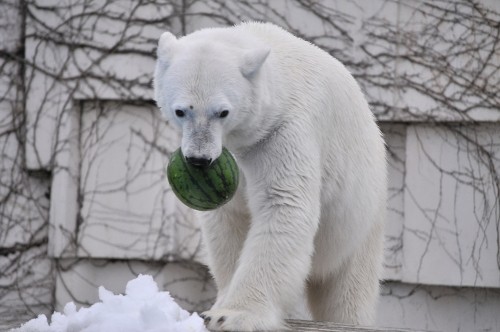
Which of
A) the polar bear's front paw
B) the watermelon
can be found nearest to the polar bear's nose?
the watermelon

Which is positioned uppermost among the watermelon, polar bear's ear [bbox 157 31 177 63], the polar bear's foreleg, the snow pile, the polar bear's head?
polar bear's ear [bbox 157 31 177 63]

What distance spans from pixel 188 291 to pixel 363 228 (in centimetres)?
238

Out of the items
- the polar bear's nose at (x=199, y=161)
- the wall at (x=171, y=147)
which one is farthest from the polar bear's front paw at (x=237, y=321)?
the wall at (x=171, y=147)

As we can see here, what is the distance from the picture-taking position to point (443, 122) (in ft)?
20.5

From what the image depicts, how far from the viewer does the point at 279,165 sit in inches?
148

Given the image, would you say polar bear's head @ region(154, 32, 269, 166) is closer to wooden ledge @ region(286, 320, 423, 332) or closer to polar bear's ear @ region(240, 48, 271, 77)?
polar bear's ear @ region(240, 48, 271, 77)

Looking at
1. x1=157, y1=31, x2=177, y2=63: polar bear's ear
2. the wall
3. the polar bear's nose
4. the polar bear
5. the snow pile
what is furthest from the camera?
the wall

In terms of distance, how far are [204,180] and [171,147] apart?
2.95m

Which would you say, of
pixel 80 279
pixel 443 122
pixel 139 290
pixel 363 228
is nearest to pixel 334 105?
pixel 363 228

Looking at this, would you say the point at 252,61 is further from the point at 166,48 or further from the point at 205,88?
the point at 166,48

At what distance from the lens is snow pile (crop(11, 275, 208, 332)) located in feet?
9.39

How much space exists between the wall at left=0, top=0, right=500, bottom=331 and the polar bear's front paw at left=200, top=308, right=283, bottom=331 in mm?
2879

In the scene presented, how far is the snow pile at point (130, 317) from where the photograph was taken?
9.39 feet

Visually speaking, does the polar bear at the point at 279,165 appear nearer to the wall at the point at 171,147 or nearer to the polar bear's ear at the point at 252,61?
the polar bear's ear at the point at 252,61
